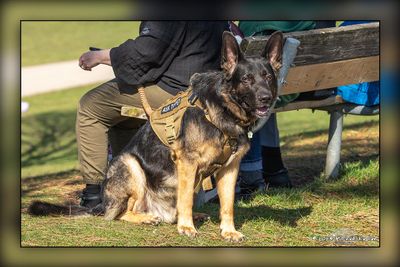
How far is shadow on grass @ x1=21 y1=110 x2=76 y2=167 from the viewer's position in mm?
12906

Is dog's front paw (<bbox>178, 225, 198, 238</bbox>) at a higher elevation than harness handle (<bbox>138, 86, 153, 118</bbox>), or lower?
lower

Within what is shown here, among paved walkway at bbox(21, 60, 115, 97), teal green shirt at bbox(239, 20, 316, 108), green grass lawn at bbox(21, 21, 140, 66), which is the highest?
green grass lawn at bbox(21, 21, 140, 66)

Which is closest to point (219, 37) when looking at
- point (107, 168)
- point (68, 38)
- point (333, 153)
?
point (107, 168)

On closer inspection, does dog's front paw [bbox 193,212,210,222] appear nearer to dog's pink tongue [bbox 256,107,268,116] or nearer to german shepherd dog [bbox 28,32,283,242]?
german shepherd dog [bbox 28,32,283,242]

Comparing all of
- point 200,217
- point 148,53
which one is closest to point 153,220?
point 200,217

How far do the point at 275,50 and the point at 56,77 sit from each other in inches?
629

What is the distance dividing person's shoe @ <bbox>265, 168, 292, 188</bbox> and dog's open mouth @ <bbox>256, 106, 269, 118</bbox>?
→ 7.12 ft

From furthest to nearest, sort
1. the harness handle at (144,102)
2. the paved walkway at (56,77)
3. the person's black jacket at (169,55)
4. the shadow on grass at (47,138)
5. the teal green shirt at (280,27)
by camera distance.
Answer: the paved walkway at (56,77) < the shadow on grass at (47,138) < the teal green shirt at (280,27) < the harness handle at (144,102) < the person's black jacket at (169,55)

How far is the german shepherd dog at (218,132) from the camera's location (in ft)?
16.8

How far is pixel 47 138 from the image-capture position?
14.2 metres

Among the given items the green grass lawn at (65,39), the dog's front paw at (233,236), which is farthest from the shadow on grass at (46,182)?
the green grass lawn at (65,39)

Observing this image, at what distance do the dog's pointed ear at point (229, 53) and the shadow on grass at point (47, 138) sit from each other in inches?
301

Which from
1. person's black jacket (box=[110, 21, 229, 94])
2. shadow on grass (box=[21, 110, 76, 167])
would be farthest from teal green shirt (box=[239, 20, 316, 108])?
shadow on grass (box=[21, 110, 76, 167])

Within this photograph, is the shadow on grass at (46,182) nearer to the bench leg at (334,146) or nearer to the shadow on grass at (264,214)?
the shadow on grass at (264,214)
